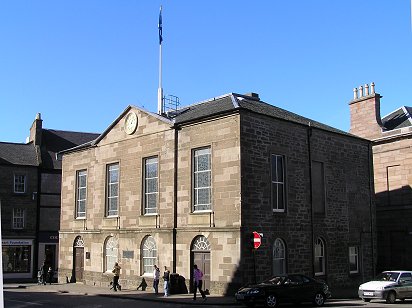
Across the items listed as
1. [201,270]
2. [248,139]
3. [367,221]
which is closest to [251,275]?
[201,270]

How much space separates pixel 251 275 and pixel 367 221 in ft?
38.6

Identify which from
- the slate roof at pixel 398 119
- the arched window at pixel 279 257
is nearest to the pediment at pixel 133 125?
the arched window at pixel 279 257

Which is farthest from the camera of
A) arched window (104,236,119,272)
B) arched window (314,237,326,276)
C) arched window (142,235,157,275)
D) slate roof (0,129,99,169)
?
slate roof (0,129,99,169)

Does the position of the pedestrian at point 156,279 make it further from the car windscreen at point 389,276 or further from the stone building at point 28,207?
the stone building at point 28,207

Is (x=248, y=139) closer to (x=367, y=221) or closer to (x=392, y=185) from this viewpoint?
(x=367, y=221)

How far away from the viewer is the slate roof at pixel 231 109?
25.3 m

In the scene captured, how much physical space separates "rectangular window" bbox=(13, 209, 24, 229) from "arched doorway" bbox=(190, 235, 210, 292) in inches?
929

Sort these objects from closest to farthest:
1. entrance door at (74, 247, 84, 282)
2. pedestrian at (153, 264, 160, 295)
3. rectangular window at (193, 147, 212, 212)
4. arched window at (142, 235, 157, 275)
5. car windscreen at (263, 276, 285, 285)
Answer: car windscreen at (263, 276, 285, 285)
rectangular window at (193, 147, 212, 212)
pedestrian at (153, 264, 160, 295)
arched window at (142, 235, 157, 275)
entrance door at (74, 247, 84, 282)

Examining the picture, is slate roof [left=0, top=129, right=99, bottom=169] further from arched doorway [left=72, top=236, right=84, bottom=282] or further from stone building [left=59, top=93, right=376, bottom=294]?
arched doorway [left=72, top=236, right=84, bottom=282]

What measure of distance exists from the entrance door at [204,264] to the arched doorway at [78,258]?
11811mm

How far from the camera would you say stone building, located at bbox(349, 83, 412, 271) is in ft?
113

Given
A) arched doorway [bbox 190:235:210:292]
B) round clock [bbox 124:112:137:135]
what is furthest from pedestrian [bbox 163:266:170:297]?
round clock [bbox 124:112:137:135]

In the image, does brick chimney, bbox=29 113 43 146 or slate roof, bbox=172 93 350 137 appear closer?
slate roof, bbox=172 93 350 137

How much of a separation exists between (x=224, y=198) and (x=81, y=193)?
14431 mm
